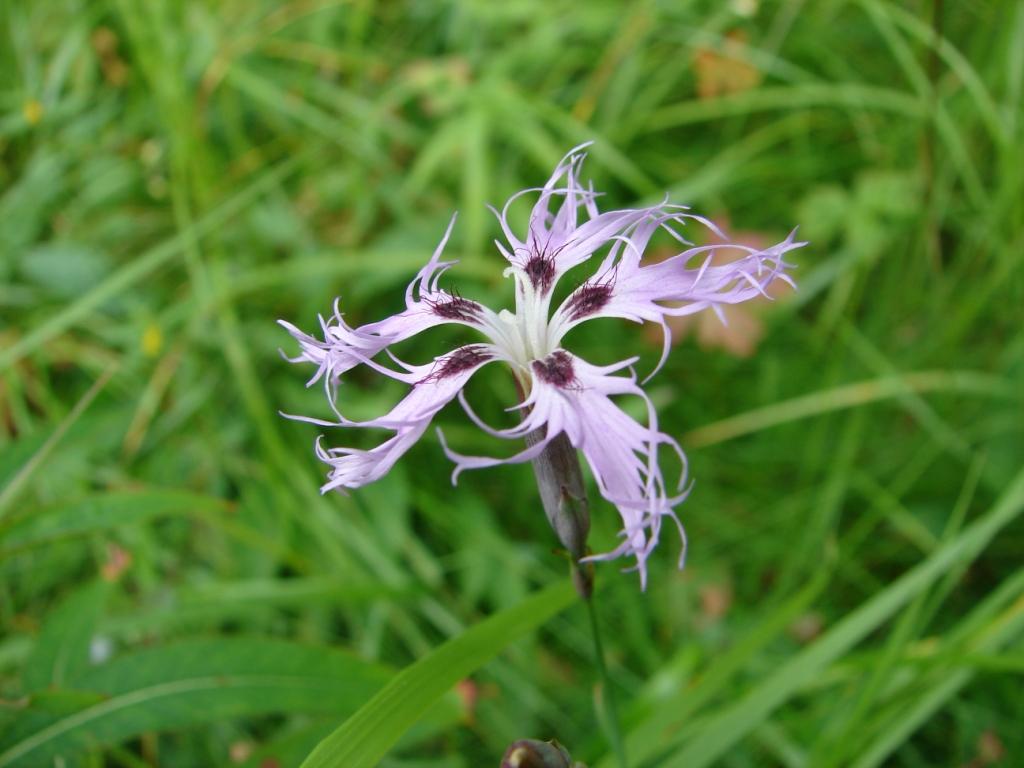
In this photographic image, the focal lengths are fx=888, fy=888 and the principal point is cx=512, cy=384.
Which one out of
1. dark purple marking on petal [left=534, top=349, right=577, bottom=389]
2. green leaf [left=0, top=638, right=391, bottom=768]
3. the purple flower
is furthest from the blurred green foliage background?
dark purple marking on petal [left=534, top=349, right=577, bottom=389]

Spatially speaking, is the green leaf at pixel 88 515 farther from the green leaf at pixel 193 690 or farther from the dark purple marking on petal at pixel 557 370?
the dark purple marking on petal at pixel 557 370

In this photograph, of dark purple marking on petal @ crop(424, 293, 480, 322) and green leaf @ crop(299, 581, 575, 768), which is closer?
green leaf @ crop(299, 581, 575, 768)

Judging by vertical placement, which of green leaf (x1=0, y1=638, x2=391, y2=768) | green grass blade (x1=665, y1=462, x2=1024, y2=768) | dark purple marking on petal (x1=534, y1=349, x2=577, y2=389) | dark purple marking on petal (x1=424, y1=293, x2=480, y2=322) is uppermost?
dark purple marking on petal (x1=424, y1=293, x2=480, y2=322)

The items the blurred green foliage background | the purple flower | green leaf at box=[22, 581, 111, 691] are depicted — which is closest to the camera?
the purple flower

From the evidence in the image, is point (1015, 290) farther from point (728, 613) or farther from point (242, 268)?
point (242, 268)

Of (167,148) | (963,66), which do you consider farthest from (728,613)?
(167,148)

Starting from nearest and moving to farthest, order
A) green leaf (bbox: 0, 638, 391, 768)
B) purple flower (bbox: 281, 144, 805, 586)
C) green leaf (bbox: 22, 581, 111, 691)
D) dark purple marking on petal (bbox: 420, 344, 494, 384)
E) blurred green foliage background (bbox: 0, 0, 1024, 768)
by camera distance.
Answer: purple flower (bbox: 281, 144, 805, 586), dark purple marking on petal (bbox: 420, 344, 494, 384), green leaf (bbox: 0, 638, 391, 768), green leaf (bbox: 22, 581, 111, 691), blurred green foliage background (bbox: 0, 0, 1024, 768)

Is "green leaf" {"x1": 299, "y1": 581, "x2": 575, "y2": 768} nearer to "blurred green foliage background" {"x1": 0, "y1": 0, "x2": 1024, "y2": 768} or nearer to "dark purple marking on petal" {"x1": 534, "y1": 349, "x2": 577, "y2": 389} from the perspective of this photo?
"dark purple marking on petal" {"x1": 534, "y1": 349, "x2": 577, "y2": 389}
